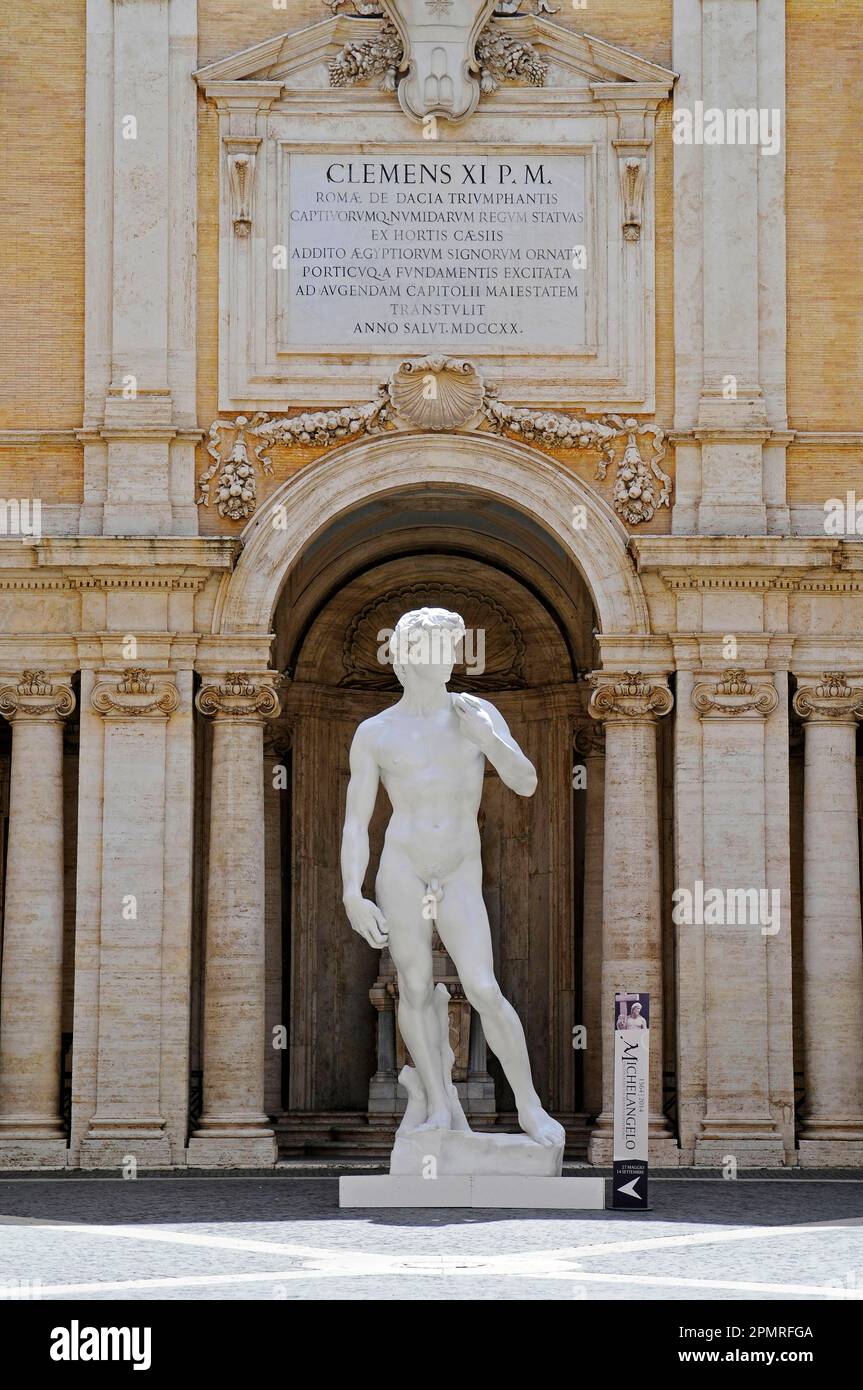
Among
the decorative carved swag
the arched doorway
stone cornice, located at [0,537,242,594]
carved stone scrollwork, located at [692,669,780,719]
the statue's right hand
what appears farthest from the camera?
the arched doorway

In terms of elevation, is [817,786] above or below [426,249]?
below

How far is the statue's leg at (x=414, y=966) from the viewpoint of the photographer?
16.3m

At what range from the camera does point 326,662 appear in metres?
25.0

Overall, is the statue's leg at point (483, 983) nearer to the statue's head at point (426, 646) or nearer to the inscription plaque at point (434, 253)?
the statue's head at point (426, 646)

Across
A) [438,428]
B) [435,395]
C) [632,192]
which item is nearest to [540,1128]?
[438,428]

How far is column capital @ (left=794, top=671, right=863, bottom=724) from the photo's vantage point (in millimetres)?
21719

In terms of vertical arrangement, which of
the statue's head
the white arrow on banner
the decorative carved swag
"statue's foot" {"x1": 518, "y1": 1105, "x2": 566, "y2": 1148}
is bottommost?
the white arrow on banner

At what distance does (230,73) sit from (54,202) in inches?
73.8

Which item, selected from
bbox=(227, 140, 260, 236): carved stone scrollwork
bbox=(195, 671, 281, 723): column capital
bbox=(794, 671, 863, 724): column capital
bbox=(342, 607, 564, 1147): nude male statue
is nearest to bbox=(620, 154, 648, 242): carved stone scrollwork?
bbox=(227, 140, 260, 236): carved stone scrollwork

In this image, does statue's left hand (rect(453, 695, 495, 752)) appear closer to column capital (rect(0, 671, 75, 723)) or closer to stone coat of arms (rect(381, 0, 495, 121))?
column capital (rect(0, 671, 75, 723))

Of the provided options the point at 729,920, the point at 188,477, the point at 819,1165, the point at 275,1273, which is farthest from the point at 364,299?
the point at 275,1273

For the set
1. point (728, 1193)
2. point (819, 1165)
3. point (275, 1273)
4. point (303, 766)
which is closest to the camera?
point (275, 1273)

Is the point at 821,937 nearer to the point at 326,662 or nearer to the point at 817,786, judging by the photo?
the point at 817,786

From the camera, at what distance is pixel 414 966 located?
53.5 feet
